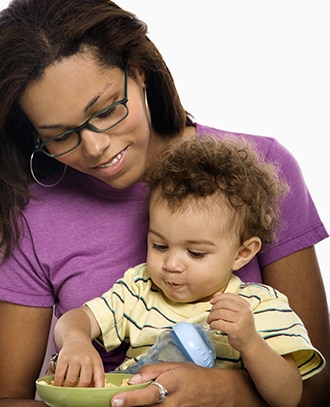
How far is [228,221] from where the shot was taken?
81.1 inches

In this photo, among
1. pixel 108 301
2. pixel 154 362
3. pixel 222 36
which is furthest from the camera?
pixel 222 36

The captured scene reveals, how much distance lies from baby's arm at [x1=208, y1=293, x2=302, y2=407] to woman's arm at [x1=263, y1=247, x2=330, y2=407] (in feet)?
1.01

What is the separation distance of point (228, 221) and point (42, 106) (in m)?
0.51

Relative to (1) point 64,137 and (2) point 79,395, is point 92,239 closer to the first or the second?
(1) point 64,137

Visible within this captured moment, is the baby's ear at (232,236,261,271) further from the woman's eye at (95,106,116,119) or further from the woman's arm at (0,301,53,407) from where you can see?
the woman's arm at (0,301,53,407)

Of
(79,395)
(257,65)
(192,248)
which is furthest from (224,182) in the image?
(257,65)

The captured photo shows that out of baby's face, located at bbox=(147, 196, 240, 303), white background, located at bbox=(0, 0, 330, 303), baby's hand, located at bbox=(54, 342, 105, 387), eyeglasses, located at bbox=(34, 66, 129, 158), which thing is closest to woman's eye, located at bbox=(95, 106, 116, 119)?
eyeglasses, located at bbox=(34, 66, 129, 158)

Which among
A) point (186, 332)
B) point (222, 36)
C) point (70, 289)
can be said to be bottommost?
point (70, 289)

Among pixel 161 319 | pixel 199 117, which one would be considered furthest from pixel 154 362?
pixel 199 117

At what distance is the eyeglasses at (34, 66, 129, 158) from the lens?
211 centimetres

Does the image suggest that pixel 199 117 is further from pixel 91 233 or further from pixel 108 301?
pixel 108 301

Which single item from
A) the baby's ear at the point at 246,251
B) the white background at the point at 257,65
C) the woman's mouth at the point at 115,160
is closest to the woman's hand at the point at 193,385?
the baby's ear at the point at 246,251

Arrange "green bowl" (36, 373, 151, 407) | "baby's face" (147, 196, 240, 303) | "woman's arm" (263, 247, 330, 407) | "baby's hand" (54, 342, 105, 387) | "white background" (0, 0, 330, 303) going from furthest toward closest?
"white background" (0, 0, 330, 303) → "woman's arm" (263, 247, 330, 407) → "baby's face" (147, 196, 240, 303) → "baby's hand" (54, 342, 105, 387) → "green bowl" (36, 373, 151, 407)

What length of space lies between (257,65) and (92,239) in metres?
1.01
